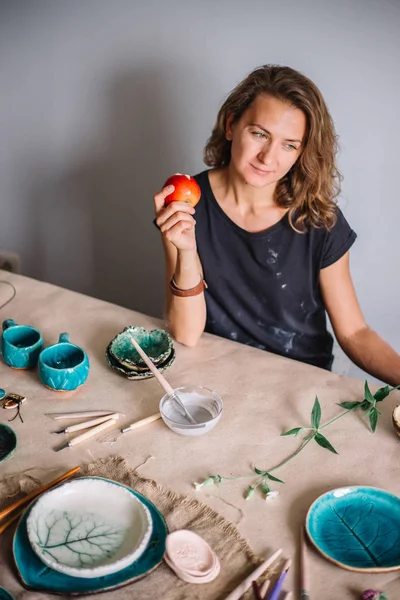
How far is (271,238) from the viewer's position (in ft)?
5.59

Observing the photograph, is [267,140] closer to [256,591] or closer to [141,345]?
[141,345]

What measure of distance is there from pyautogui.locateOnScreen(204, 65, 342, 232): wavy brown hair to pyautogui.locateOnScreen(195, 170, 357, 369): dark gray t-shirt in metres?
0.05

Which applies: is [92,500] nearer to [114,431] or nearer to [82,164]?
[114,431]

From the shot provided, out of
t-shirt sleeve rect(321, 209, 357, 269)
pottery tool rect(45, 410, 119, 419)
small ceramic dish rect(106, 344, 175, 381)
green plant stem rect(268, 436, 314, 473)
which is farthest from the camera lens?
t-shirt sleeve rect(321, 209, 357, 269)

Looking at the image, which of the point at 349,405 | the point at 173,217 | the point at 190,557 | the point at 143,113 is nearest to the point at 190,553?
the point at 190,557

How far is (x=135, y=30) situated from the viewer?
2.04 metres

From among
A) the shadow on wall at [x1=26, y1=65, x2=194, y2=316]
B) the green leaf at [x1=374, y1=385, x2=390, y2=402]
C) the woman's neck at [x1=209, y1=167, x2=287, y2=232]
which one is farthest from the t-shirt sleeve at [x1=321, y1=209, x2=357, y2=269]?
the shadow on wall at [x1=26, y1=65, x2=194, y2=316]

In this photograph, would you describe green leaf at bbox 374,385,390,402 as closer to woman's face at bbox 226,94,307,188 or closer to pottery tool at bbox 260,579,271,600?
pottery tool at bbox 260,579,271,600

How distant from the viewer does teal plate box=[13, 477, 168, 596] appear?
853mm

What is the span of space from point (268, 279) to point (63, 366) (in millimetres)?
706

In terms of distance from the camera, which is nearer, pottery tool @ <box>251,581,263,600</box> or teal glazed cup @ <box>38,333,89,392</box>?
pottery tool @ <box>251,581,263,600</box>

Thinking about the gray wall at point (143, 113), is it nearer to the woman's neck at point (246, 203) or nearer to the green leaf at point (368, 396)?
the woman's neck at point (246, 203)

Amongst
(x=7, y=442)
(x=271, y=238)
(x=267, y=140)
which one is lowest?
(x=7, y=442)

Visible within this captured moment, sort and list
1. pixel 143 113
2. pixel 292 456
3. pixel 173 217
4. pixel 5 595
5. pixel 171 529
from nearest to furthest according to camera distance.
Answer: pixel 5 595 → pixel 171 529 → pixel 292 456 → pixel 173 217 → pixel 143 113
